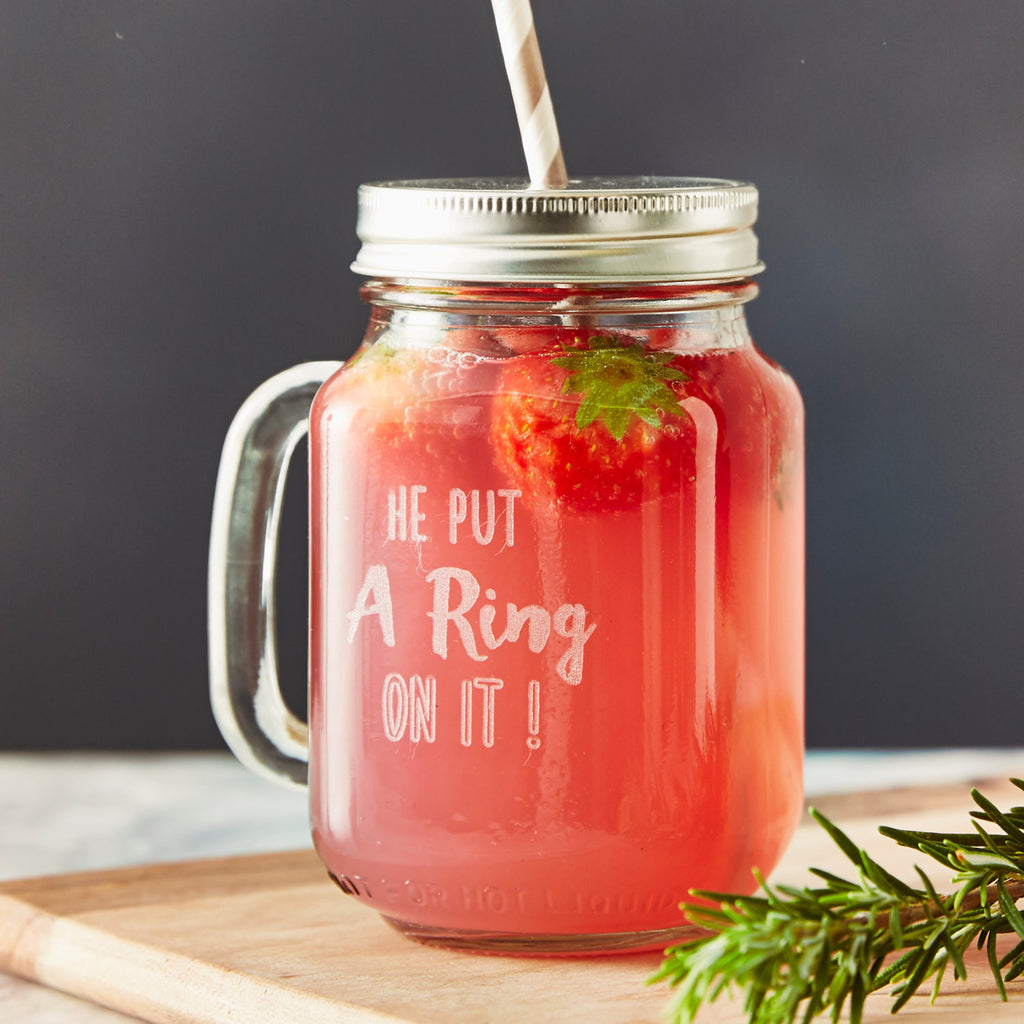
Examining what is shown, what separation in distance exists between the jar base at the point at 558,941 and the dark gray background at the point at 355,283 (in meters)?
0.49

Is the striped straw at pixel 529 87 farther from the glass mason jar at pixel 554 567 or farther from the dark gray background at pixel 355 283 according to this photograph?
the dark gray background at pixel 355 283

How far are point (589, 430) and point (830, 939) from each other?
20 centimetres

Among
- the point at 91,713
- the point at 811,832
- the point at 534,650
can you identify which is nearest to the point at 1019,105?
the point at 811,832

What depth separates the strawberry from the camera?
0.57 metres

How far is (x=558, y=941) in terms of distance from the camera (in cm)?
62

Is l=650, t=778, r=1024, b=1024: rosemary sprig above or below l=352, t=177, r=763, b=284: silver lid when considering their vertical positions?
below

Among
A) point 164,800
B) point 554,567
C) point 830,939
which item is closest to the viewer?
point 830,939

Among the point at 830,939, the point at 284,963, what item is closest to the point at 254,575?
the point at 284,963

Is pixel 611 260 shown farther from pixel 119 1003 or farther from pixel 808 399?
pixel 808 399

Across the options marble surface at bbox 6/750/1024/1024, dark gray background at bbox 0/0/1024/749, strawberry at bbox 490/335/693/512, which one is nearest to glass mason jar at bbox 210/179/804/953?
strawberry at bbox 490/335/693/512

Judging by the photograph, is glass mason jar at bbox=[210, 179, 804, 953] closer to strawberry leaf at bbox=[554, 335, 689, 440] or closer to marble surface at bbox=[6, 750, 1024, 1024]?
strawberry leaf at bbox=[554, 335, 689, 440]

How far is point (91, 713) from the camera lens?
1.11 metres

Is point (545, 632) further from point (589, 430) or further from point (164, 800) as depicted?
point (164, 800)

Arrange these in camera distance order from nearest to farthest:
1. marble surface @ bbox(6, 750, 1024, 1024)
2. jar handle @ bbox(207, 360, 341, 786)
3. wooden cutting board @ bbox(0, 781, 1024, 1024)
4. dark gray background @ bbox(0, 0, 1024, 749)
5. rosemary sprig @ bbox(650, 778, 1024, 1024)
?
rosemary sprig @ bbox(650, 778, 1024, 1024) < wooden cutting board @ bbox(0, 781, 1024, 1024) < jar handle @ bbox(207, 360, 341, 786) < marble surface @ bbox(6, 750, 1024, 1024) < dark gray background @ bbox(0, 0, 1024, 749)
